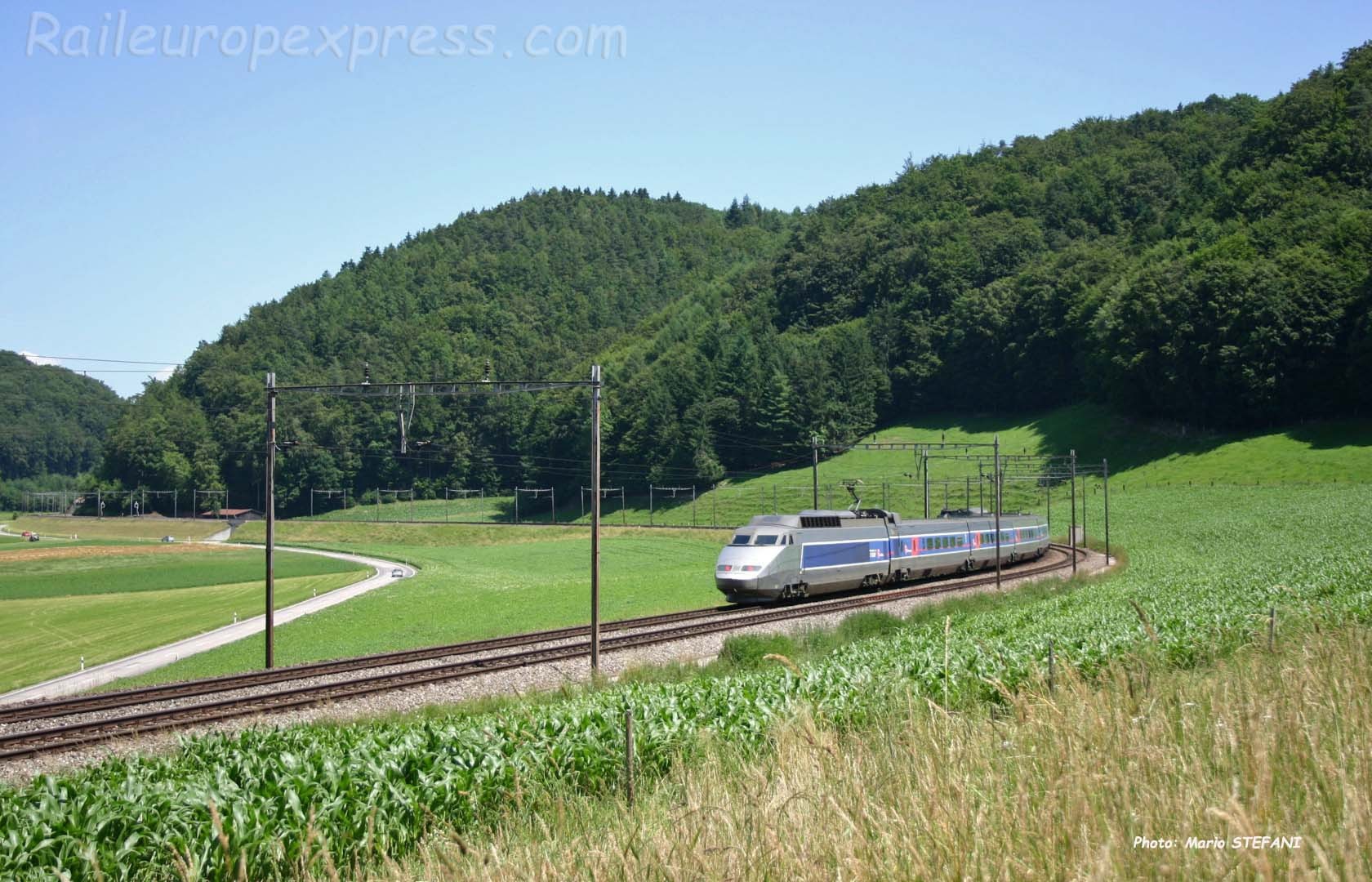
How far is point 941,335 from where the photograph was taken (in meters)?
133

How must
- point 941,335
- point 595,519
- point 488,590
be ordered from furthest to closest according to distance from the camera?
point 941,335, point 488,590, point 595,519

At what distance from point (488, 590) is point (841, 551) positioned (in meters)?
20.1

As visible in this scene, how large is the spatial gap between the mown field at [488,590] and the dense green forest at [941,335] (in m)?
18.0

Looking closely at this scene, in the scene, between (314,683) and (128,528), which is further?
(128,528)

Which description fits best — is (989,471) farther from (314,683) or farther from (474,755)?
(474,755)

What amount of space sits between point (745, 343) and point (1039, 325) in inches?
1437

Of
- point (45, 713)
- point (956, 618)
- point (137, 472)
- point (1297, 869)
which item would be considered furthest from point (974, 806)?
point (137, 472)

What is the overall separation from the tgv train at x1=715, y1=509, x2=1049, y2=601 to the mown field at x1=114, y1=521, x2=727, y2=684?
17.6 feet

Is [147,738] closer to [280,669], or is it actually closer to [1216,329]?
[280,669]

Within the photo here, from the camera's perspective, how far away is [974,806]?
4809 millimetres

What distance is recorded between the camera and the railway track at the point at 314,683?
64.1ft

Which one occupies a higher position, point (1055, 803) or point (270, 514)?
point (270, 514)

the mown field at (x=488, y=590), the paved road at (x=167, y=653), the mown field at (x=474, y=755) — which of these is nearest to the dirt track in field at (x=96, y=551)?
the mown field at (x=488, y=590)

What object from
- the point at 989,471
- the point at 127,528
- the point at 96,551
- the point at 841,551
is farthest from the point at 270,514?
the point at 127,528
